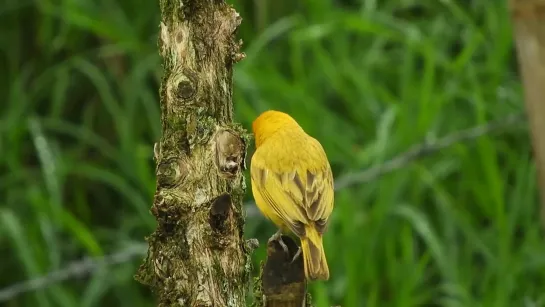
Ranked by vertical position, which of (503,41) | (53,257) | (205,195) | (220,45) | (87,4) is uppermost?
(87,4)

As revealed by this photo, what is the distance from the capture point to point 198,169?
7.72ft

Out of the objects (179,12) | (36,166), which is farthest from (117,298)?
(179,12)

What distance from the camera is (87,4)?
19.0ft

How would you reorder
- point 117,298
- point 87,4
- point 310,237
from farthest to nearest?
point 87,4 → point 117,298 → point 310,237

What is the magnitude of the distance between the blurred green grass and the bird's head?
1223 millimetres

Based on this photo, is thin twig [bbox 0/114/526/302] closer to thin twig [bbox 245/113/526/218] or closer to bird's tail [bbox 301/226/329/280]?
thin twig [bbox 245/113/526/218]

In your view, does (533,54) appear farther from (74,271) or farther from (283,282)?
(74,271)

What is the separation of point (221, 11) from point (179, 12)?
10 centimetres

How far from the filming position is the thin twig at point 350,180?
4691mm

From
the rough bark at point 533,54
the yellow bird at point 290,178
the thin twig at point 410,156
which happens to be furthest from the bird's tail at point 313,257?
the thin twig at point 410,156

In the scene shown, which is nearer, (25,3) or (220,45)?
(220,45)

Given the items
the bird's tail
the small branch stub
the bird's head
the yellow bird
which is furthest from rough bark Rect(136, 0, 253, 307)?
the bird's head

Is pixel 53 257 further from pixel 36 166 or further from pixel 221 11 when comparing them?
pixel 221 11

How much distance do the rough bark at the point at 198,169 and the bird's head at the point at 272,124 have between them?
90 centimetres
